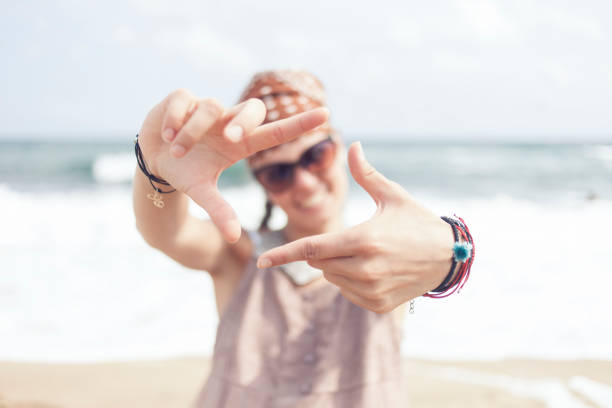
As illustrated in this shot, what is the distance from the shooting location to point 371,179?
1146 millimetres

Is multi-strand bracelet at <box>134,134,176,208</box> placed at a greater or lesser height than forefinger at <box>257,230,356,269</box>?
greater

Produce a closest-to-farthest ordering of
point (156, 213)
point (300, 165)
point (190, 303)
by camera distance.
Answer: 1. point (156, 213)
2. point (300, 165)
3. point (190, 303)

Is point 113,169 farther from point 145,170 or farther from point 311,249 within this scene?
point 311,249

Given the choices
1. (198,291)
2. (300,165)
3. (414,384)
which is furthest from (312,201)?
(198,291)

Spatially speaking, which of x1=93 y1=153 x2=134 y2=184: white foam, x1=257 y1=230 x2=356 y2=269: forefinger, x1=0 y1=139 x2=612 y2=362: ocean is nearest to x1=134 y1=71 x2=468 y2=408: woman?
x1=257 y1=230 x2=356 y2=269: forefinger

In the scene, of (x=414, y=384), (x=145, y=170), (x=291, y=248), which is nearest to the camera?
(x=291, y=248)

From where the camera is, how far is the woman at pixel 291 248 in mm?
1090

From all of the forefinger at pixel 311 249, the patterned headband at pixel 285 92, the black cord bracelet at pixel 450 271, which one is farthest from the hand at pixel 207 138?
the patterned headband at pixel 285 92

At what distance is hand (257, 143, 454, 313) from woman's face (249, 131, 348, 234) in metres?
0.70

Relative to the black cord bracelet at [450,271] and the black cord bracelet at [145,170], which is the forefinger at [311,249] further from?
the black cord bracelet at [145,170]

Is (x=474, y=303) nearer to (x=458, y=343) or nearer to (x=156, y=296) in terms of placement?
(x=458, y=343)

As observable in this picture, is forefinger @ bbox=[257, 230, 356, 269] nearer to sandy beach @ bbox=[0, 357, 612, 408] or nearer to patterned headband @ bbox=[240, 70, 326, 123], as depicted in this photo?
patterned headband @ bbox=[240, 70, 326, 123]

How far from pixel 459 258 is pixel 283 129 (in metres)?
0.58

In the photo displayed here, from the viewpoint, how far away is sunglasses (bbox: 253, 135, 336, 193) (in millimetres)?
1841
